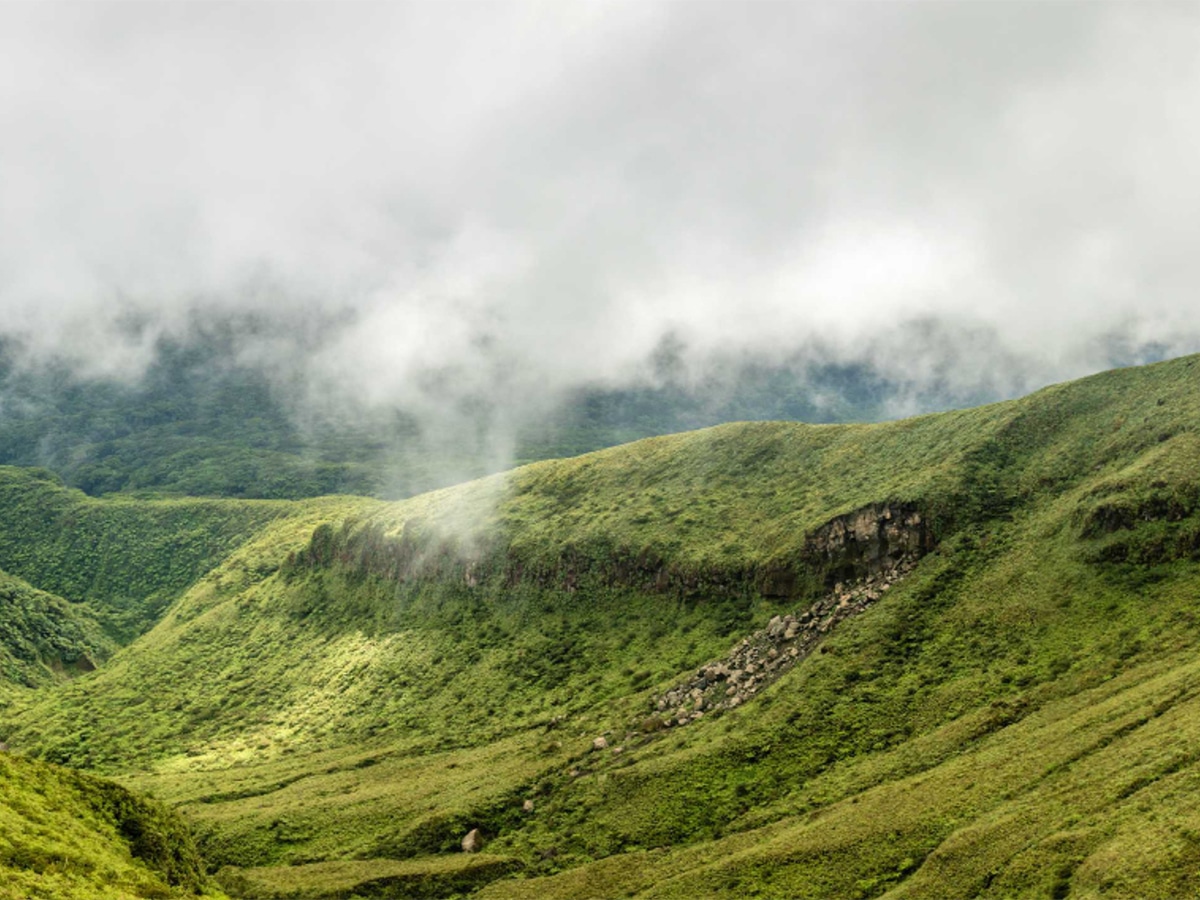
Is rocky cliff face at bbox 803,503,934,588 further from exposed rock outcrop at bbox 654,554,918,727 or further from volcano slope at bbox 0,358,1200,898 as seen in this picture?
exposed rock outcrop at bbox 654,554,918,727

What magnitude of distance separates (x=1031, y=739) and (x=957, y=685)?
20382mm

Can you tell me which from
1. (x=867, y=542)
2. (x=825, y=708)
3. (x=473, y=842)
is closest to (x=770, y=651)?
(x=825, y=708)

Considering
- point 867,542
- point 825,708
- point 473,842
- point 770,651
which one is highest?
point 867,542

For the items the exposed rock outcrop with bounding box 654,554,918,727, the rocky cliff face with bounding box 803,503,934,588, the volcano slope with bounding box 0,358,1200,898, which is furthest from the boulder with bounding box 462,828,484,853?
the rocky cliff face with bounding box 803,503,934,588

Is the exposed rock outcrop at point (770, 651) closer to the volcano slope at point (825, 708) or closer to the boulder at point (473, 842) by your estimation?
the volcano slope at point (825, 708)

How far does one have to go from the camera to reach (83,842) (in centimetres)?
7356

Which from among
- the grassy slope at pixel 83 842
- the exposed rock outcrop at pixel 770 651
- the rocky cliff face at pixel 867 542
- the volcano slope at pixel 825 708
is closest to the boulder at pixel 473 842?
the volcano slope at pixel 825 708

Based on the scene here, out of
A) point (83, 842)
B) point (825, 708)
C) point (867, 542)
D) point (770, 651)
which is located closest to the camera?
point (83, 842)

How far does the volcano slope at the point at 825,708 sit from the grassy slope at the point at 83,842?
112ft

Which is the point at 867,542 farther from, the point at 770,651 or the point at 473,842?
the point at 473,842

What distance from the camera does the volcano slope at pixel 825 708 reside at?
8619 cm

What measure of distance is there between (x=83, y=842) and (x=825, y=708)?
88.9m

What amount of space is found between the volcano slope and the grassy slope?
3416 centimetres

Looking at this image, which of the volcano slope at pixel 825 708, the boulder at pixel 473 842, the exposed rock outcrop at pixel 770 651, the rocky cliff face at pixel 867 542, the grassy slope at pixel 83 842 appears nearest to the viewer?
the grassy slope at pixel 83 842
